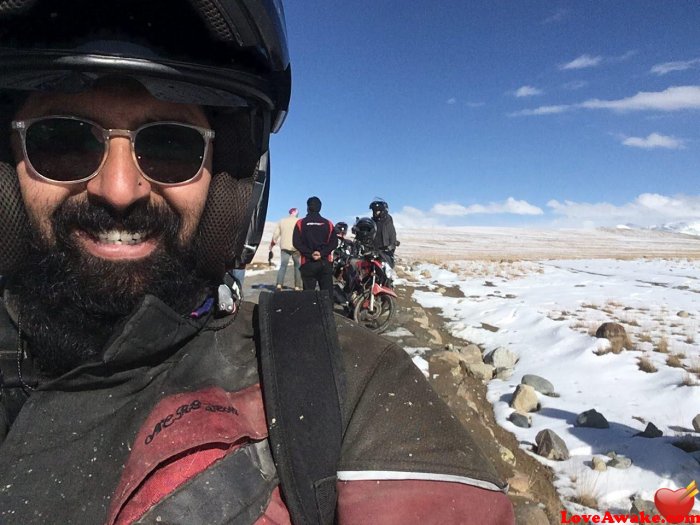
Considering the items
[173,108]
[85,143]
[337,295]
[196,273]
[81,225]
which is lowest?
[337,295]

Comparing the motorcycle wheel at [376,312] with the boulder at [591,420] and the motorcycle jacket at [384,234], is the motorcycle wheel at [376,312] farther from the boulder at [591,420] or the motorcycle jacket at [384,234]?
the boulder at [591,420]

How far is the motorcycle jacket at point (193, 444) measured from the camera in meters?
0.91

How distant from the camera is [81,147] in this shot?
1129 mm

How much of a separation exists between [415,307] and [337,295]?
2469 mm

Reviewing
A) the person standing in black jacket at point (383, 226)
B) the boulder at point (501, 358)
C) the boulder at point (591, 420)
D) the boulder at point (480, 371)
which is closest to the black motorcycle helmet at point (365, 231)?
the person standing in black jacket at point (383, 226)

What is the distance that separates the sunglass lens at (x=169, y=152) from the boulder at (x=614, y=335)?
691cm

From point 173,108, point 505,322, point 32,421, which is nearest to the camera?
point 32,421

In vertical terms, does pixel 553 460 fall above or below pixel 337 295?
below

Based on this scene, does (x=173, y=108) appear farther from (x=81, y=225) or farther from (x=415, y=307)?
(x=415, y=307)

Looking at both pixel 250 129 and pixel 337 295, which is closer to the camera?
pixel 250 129

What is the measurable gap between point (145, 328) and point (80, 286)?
0.70ft

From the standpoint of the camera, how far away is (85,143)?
3.73ft

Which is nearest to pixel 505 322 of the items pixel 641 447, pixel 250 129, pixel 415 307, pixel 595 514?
pixel 415 307

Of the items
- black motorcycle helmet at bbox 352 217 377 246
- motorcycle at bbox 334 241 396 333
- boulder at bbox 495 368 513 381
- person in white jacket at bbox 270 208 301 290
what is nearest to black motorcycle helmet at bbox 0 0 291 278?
boulder at bbox 495 368 513 381
